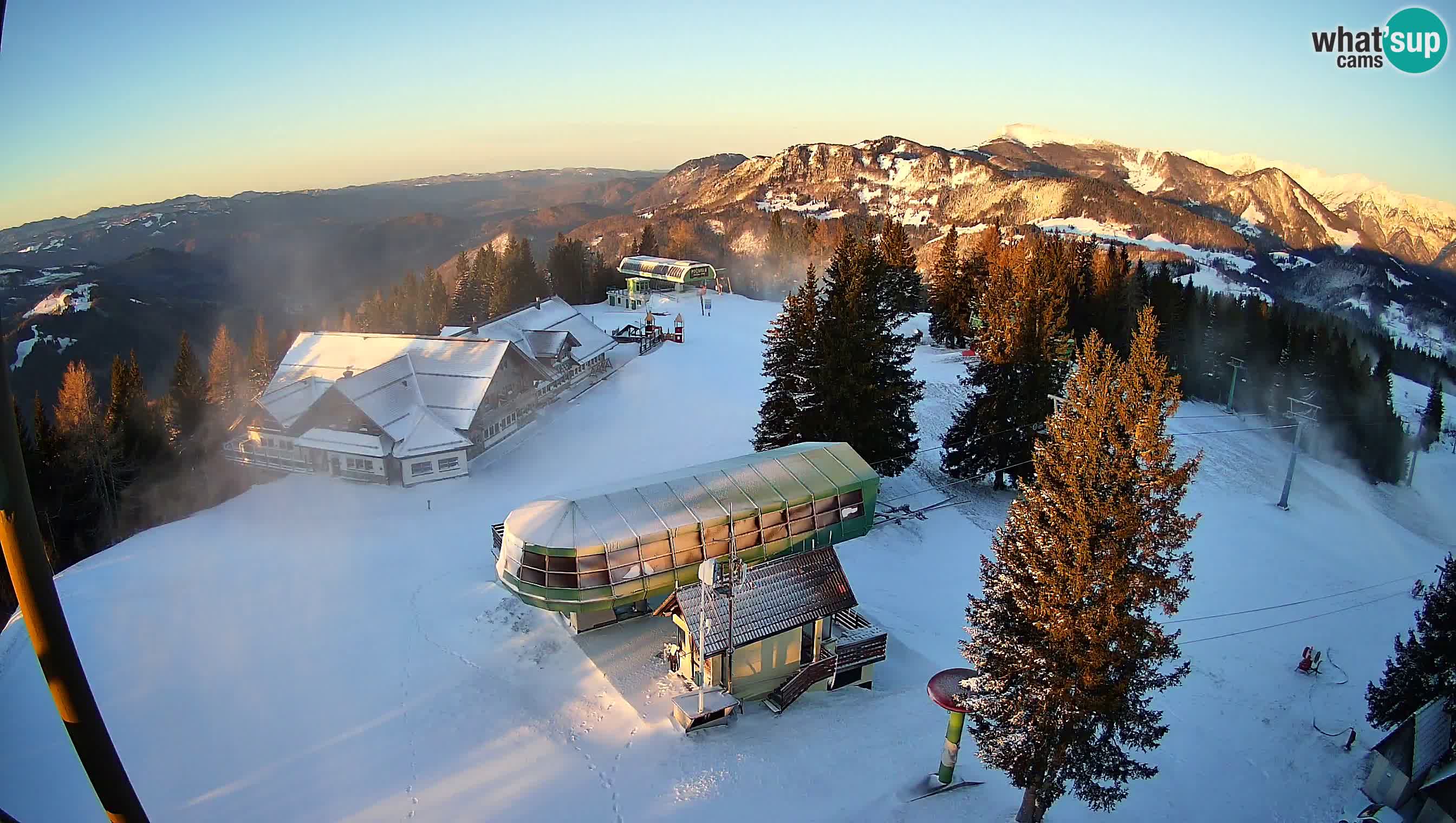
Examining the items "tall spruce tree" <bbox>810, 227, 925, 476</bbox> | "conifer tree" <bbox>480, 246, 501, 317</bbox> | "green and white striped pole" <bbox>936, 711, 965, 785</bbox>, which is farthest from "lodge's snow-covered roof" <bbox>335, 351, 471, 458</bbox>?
"conifer tree" <bbox>480, 246, 501, 317</bbox>

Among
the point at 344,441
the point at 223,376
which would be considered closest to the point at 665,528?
the point at 344,441

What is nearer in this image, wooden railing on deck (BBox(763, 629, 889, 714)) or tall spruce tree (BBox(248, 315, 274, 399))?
wooden railing on deck (BBox(763, 629, 889, 714))

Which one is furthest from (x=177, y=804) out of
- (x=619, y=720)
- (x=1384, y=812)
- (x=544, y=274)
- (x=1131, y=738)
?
(x=544, y=274)

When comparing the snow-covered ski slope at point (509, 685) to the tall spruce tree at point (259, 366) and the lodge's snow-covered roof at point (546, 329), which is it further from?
the tall spruce tree at point (259, 366)

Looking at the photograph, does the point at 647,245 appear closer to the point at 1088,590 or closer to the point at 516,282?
the point at 516,282

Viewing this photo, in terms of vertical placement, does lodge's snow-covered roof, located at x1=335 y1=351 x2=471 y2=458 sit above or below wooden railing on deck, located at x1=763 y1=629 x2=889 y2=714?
above

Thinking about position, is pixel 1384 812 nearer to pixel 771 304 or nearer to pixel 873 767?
pixel 873 767

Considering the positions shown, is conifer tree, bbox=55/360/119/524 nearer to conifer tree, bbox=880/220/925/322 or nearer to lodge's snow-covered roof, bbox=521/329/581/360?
lodge's snow-covered roof, bbox=521/329/581/360
